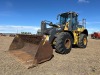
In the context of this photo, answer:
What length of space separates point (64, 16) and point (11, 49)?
442cm

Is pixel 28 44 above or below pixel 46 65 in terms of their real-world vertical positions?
above

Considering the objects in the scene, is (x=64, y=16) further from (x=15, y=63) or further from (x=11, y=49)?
(x=15, y=63)

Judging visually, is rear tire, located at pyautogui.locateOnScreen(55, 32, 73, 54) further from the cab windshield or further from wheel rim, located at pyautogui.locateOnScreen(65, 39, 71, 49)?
the cab windshield

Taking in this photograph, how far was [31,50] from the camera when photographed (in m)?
8.37

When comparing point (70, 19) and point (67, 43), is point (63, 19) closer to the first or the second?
point (70, 19)

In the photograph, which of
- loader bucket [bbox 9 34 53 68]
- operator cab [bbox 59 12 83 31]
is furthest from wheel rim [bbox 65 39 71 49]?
loader bucket [bbox 9 34 53 68]

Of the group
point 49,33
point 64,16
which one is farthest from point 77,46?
point 49,33

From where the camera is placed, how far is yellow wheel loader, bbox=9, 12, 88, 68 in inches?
273

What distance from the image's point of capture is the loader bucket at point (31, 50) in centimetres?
671

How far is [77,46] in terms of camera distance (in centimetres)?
1276

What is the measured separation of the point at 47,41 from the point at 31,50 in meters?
1.44

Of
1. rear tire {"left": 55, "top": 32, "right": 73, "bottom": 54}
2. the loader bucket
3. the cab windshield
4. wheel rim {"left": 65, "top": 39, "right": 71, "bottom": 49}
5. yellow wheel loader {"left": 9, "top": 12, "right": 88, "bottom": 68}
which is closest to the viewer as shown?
the loader bucket

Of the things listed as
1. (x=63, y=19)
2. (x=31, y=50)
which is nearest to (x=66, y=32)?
(x=63, y=19)

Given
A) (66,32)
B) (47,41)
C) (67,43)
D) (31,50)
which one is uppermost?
(66,32)
